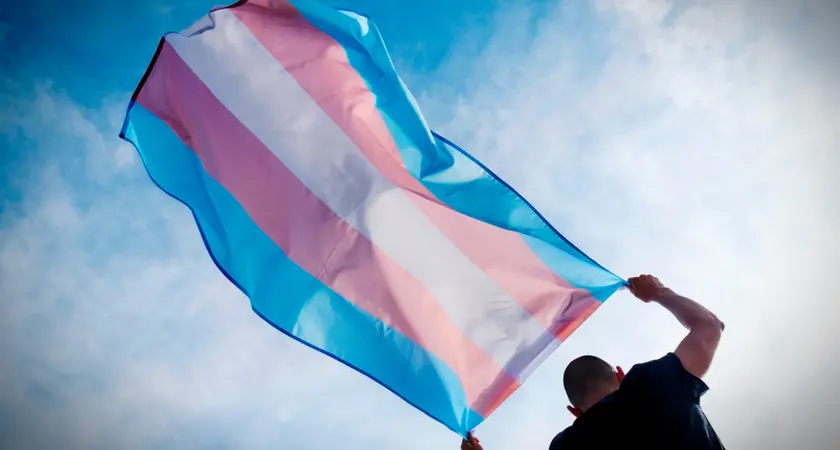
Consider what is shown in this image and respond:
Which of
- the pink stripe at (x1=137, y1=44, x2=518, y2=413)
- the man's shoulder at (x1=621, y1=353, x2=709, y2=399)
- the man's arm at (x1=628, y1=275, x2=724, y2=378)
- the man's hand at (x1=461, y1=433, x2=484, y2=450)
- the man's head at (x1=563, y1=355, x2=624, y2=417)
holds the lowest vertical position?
the man's hand at (x1=461, y1=433, x2=484, y2=450)

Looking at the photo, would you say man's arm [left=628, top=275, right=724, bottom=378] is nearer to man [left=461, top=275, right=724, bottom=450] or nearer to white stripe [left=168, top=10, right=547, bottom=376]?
man [left=461, top=275, right=724, bottom=450]

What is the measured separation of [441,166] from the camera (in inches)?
211

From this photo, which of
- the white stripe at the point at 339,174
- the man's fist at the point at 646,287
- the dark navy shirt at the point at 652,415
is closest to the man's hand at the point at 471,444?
the white stripe at the point at 339,174

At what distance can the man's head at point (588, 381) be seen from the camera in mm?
3518

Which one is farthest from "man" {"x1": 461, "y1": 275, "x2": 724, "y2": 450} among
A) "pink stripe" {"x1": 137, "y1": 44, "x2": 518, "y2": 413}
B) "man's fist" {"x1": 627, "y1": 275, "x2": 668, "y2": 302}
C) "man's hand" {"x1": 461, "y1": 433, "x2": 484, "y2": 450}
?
"pink stripe" {"x1": 137, "y1": 44, "x2": 518, "y2": 413}

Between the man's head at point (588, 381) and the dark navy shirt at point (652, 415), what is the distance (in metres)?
0.48

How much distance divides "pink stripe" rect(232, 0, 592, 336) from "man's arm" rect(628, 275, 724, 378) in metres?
1.44

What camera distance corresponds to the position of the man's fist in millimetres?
3977

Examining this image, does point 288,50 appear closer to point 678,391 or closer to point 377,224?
point 377,224

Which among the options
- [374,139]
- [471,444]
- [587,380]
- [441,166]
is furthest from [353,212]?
[587,380]

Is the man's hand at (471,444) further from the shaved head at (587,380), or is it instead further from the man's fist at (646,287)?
the man's fist at (646,287)

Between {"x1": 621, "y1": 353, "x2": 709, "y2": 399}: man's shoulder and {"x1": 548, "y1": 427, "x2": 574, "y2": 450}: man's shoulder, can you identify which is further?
{"x1": 548, "y1": 427, "x2": 574, "y2": 450}: man's shoulder

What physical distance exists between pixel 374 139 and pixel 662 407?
361 cm

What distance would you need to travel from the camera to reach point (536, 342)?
4984 millimetres
